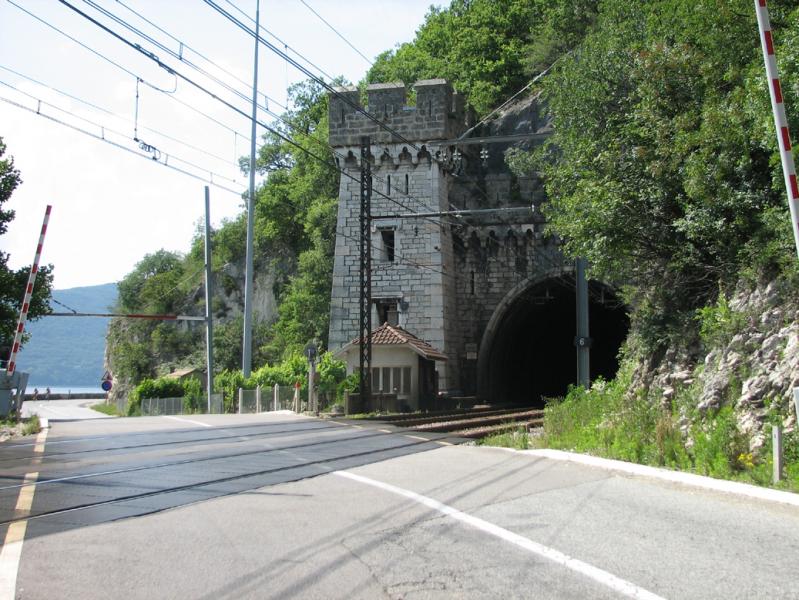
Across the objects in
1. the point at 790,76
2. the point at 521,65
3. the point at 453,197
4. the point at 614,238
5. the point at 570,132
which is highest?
the point at 521,65

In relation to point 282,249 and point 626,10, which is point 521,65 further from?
point 626,10

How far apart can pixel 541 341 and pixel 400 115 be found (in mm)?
16984

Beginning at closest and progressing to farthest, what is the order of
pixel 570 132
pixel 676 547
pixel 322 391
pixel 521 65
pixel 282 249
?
pixel 676 547 → pixel 570 132 → pixel 322 391 → pixel 521 65 → pixel 282 249

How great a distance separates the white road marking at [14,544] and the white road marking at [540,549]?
337 centimetres

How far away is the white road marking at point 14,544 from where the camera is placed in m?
4.73

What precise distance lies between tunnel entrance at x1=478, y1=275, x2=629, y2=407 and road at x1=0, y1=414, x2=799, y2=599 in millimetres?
22708

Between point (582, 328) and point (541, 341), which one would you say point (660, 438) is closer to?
point (582, 328)

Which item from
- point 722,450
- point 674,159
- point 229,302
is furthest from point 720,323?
point 229,302

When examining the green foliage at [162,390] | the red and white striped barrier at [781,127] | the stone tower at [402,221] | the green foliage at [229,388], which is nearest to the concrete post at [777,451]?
the red and white striped barrier at [781,127]

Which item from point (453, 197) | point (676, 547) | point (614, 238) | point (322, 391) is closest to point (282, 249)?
point (453, 197)

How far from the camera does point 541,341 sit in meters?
45.0

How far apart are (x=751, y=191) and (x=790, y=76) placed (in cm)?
206

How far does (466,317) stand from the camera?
35500mm

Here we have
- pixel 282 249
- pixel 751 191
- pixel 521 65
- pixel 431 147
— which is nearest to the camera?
pixel 751 191
